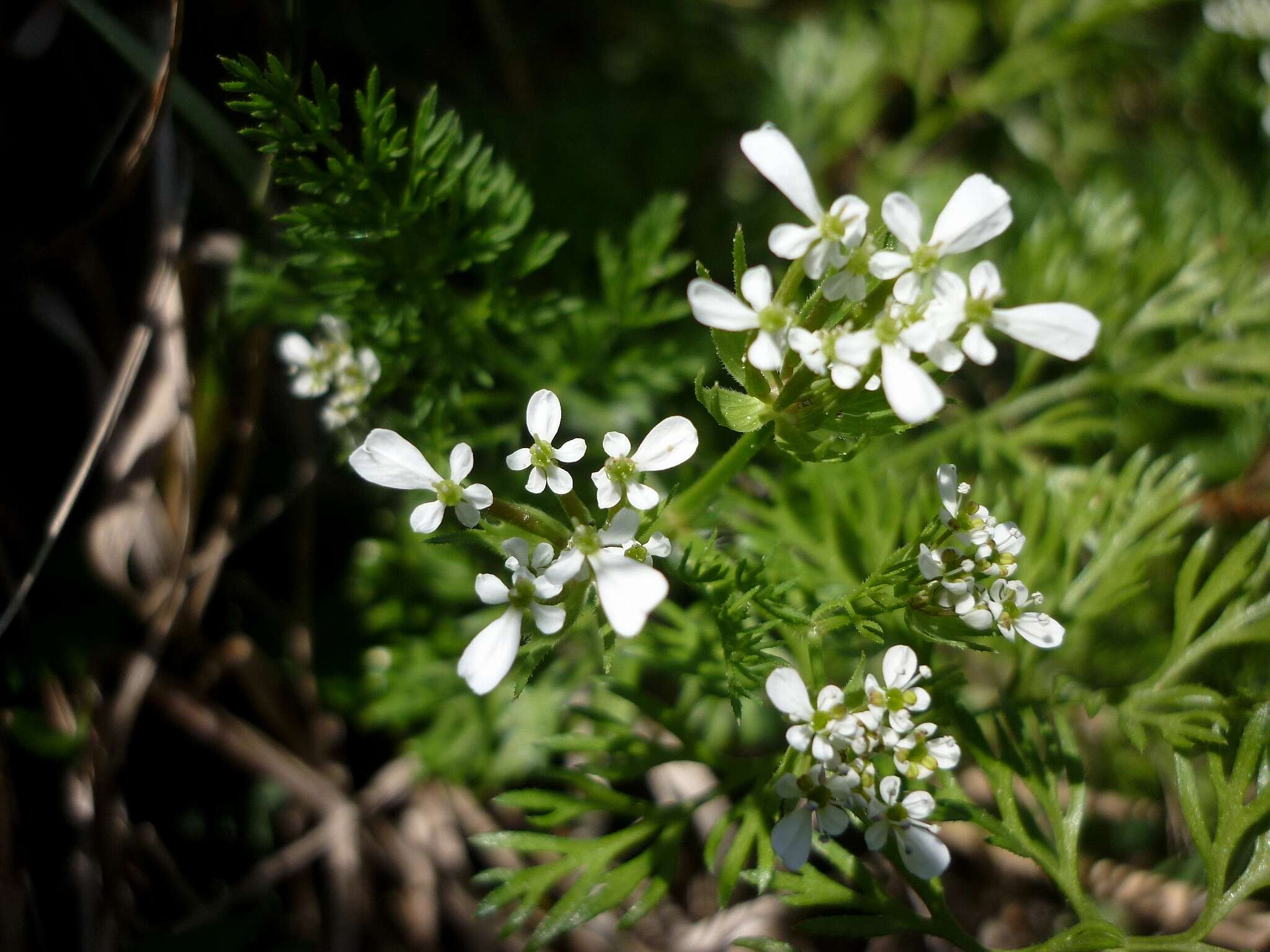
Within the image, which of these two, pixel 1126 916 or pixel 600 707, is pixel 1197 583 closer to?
pixel 1126 916

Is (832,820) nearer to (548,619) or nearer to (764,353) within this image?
(548,619)

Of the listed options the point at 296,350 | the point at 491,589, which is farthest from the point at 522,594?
the point at 296,350

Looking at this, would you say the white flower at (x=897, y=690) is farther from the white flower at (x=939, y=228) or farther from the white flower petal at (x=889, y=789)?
the white flower at (x=939, y=228)

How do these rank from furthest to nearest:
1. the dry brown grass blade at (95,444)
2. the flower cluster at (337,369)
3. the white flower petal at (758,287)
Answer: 1. the dry brown grass blade at (95,444)
2. the flower cluster at (337,369)
3. the white flower petal at (758,287)

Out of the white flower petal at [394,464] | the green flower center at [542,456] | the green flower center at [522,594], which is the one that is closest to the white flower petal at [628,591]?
the green flower center at [522,594]

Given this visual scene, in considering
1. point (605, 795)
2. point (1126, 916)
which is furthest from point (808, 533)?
point (1126, 916)

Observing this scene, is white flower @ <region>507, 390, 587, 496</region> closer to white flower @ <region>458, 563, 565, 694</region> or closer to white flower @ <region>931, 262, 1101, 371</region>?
white flower @ <region>458, 563, 565, 694</region>

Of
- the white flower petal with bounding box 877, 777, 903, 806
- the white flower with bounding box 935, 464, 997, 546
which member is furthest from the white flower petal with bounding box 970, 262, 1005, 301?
the white flower petal with bounding box 877, 777, 903, 806
